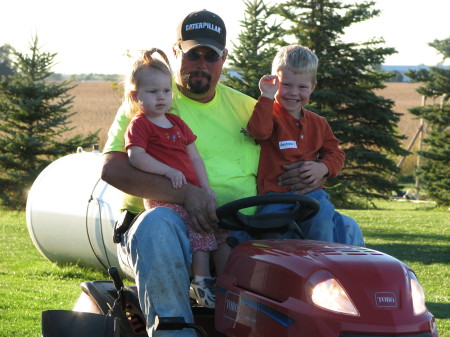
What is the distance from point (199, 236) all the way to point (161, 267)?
1.02ft

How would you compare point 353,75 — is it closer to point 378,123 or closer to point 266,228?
point 378,123

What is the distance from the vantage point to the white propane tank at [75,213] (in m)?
8.94

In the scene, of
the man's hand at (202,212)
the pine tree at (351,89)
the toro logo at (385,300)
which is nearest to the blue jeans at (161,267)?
the man's hand at (202,212)

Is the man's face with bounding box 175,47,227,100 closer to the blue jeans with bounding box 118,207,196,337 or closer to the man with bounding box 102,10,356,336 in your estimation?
the man with bounding box 102,10,356,336

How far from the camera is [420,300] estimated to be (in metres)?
2.87

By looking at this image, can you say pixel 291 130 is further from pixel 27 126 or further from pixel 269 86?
pixel 27 126

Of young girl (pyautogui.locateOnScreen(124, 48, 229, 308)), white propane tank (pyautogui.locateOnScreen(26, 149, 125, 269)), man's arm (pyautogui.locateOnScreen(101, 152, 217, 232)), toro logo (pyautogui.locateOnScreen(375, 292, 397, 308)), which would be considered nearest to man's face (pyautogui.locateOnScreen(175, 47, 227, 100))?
young girl (pyautogui.locateOnScreen(124, 48, 229, 308))

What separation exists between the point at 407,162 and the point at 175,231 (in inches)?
1506

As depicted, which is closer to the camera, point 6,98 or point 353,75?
point 6,98

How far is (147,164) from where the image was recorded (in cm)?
352

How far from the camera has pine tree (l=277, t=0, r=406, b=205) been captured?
86.0 ft

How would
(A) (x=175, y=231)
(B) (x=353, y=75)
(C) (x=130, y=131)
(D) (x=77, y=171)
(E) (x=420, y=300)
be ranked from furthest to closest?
(B) (x=353, y=75), (D) (x=77, y=171), (C) (x=130, y=131), (A) (x=175, y=231), (E) (x=420, y=300)

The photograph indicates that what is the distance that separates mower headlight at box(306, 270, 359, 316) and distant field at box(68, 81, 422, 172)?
27772 millimetres

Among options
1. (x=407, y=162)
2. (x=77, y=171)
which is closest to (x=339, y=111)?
(x=407, y=162)
